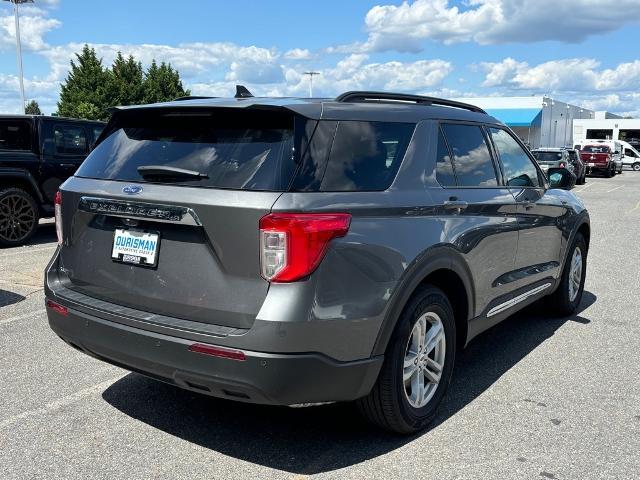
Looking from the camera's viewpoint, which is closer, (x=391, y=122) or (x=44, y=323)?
(x=391, y=122)

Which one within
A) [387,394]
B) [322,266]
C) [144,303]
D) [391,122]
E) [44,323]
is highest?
[391,122]

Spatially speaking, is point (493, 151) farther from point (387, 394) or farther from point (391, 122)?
point (387, 394)

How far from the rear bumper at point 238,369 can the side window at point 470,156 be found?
152 centimetres

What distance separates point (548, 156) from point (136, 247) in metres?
25.0

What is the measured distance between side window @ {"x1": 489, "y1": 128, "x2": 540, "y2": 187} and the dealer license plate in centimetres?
267

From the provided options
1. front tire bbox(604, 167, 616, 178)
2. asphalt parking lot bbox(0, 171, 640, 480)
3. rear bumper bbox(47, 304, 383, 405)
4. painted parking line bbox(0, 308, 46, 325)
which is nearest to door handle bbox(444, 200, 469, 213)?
rear bumper bbox(47, 304, 383, 405)

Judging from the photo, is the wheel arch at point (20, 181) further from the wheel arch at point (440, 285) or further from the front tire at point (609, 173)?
the front tire at point (609, 173)

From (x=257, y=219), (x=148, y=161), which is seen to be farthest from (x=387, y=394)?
(x=148, y=161)

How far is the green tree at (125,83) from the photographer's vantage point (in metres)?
58.0

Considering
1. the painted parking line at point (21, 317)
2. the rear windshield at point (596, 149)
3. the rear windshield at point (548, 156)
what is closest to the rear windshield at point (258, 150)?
the painted parking line at point (21, 317)

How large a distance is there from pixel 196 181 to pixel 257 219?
43 cm

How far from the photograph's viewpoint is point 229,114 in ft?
10.1

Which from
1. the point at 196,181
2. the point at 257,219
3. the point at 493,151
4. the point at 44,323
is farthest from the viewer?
the point at 44,323

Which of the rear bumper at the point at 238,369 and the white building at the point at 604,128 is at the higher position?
the white building at the point at 604,128
